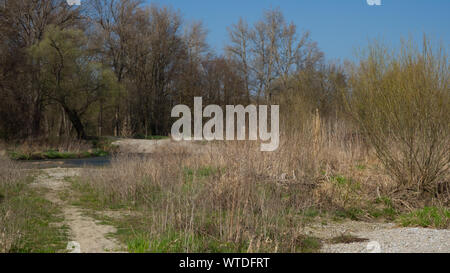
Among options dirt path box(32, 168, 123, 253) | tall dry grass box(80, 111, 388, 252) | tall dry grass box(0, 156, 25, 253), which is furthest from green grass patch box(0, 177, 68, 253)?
tall dry grass box(80, 111, 388, 252)

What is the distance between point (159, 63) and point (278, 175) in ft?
94.5

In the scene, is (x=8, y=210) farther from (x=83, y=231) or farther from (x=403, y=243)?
(x=403, y=243)

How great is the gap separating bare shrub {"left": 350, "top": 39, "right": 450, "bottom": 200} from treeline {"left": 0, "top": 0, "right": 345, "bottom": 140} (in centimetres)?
796

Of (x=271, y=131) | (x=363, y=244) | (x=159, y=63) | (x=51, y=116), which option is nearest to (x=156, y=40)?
(x=159, y=63)

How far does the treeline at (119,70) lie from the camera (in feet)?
74.1

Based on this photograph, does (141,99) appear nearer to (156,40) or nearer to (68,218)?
(156,40)

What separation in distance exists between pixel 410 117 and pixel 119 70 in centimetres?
2926

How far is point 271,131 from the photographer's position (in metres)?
10.6

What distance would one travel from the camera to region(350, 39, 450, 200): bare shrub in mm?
8172

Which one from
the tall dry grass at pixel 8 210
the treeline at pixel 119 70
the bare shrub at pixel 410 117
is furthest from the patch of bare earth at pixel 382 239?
the treeline at pixel 119 70

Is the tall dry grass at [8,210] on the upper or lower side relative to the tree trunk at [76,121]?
lower

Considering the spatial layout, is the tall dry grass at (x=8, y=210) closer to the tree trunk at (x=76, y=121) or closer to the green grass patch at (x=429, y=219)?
the green grass patch at (x=429, y=219)

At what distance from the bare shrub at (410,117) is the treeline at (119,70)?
7964 mm

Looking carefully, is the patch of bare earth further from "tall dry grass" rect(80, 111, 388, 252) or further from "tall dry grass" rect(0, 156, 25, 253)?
"tall dry grass" rect(0, 156, 25, 253)
